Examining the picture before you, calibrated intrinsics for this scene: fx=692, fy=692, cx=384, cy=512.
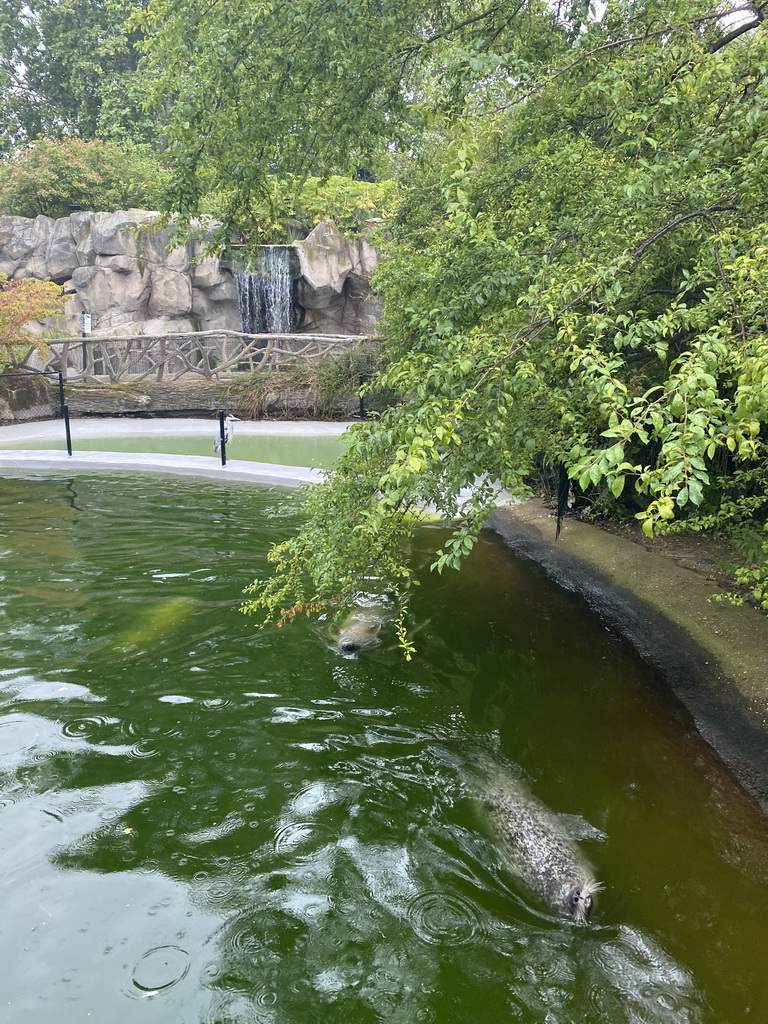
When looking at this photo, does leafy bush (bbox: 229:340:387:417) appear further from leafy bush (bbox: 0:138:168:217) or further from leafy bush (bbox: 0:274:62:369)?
leafy bush (bbox: 0:138:168:217)

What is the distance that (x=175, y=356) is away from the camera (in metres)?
18.5

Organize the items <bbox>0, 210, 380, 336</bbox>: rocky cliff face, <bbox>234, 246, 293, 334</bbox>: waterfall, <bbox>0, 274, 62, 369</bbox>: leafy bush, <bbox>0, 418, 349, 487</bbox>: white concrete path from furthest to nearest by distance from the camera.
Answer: <bbox>0, 210, 380, 336</bbox>: rocky cliff face → <bbox>234, 246, 293, 334</bbox>: waterfall → <bbox>0, 274, 62, 369</bbox>: leafy bush → <bbox>0, 418, 349, 487</bbox>: white concrete path

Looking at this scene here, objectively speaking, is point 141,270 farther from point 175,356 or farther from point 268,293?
point 175,356

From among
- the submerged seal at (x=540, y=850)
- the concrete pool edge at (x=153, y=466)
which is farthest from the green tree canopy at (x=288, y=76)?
the concrete pool edge at (x=153, y=466)

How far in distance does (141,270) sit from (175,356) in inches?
219

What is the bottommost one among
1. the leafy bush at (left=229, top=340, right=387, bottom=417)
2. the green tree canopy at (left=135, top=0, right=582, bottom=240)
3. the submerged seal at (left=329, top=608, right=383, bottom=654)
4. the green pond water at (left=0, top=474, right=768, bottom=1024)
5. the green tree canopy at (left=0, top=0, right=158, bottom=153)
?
the green pond water at (left=0, top=474, right=768, bottom=1024)

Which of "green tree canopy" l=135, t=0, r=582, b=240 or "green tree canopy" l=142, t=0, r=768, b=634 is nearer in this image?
"green tree canopy" l=142, t=0, r=768, b=634

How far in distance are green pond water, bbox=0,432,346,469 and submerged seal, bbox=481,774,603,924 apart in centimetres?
953

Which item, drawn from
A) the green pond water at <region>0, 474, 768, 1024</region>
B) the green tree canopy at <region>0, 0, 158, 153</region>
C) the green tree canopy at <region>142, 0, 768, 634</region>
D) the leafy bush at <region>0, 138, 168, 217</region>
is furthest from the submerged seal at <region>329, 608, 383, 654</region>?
the green tree canopy at <region>0, 0, 158, 153</region>

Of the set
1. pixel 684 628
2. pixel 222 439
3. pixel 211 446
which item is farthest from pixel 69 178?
pixel 684 628

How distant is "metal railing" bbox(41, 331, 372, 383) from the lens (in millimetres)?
18031

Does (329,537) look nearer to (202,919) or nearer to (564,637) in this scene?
(202,919)

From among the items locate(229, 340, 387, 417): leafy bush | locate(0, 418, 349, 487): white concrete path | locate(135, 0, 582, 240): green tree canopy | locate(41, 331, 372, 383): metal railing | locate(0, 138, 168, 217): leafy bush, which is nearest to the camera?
locate(135, 0, 582, 240): green tree canopy

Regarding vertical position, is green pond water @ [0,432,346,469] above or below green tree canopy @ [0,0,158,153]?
below
